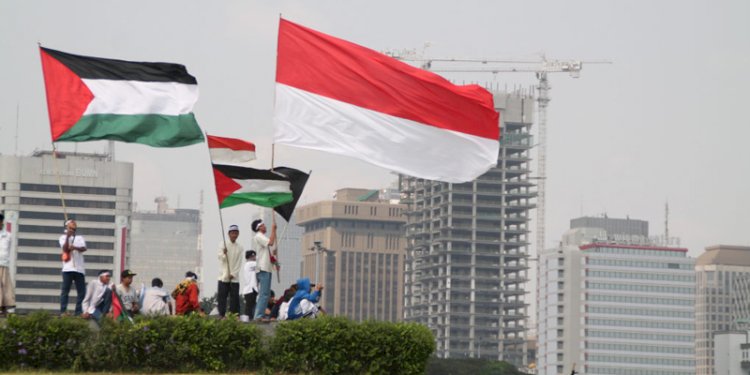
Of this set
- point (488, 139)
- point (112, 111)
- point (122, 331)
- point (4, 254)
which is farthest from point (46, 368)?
point (488, 139)

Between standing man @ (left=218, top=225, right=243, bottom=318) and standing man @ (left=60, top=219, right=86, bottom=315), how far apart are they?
2.80 meters

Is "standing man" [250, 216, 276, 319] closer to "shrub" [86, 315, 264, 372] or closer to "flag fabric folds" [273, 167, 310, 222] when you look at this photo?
"flag fabric folds" [273, 167, 310, 222]

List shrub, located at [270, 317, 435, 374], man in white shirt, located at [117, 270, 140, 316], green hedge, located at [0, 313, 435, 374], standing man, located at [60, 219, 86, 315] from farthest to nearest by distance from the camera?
1. man in white shirt, located at [117, 270, 140, 316]
2. standing man, located at [60, 219, 86, 315]
3. shrub, located at [270, 317, 435, 374]
4. green hedge, located at [0, 313, 435, 374]

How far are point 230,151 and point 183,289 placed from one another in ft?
9.92

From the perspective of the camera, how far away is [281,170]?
31672 mm

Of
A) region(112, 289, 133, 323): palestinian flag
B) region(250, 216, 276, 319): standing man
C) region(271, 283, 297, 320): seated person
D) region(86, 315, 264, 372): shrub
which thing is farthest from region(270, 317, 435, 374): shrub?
region(271, 283, 297, 320): seated person

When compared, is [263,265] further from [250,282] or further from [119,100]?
[119,100]

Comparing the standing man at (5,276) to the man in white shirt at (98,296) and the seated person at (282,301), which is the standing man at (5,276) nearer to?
the man in white shirt at (98,296)

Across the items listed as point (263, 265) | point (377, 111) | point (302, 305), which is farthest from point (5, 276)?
point (377, 111)

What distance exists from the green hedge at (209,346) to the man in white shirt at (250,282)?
283cm

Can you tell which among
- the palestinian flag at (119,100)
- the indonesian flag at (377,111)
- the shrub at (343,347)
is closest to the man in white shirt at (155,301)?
the palestinian flag at (119,100)

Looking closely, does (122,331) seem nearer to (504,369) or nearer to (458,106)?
(458,106)

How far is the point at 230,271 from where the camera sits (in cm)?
3102

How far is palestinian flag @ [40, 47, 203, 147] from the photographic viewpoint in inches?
1203
